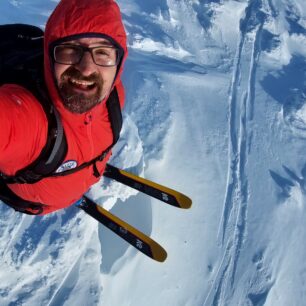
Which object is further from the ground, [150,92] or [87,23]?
[87,23]

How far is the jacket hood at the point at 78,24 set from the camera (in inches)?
70.6

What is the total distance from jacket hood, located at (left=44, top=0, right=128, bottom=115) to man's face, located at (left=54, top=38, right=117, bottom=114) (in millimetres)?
43

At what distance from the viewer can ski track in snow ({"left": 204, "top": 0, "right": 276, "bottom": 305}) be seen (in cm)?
600

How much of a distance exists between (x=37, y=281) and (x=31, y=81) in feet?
11.3

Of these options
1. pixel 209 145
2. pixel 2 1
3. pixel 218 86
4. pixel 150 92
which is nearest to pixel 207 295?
pixel 209 145

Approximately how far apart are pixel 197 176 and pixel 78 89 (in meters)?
4.57

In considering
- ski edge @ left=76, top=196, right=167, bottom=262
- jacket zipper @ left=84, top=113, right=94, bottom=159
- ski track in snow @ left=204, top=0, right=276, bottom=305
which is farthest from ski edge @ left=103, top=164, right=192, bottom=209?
ski track in snow @ left=204, top=0, right=276, bottom=305

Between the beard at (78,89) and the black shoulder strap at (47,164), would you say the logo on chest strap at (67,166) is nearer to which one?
the black shoulder strap at (47,164)

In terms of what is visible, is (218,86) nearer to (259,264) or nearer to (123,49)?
(259,264)

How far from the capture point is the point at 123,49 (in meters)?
1.99

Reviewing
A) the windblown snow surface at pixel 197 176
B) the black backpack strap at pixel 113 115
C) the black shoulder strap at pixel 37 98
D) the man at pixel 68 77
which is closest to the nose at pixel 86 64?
the man at pixel 68 77

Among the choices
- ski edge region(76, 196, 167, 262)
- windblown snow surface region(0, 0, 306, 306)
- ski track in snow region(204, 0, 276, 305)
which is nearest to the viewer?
ski edge region(76, 196, 167, 262)

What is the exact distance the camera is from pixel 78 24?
70.4 inches

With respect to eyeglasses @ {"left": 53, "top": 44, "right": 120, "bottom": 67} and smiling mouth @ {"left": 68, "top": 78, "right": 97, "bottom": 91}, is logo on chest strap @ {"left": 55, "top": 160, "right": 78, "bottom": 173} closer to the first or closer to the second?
smiling mouth @ {"left": 68, "top": 78, "right": 97, "bottom": 91}
